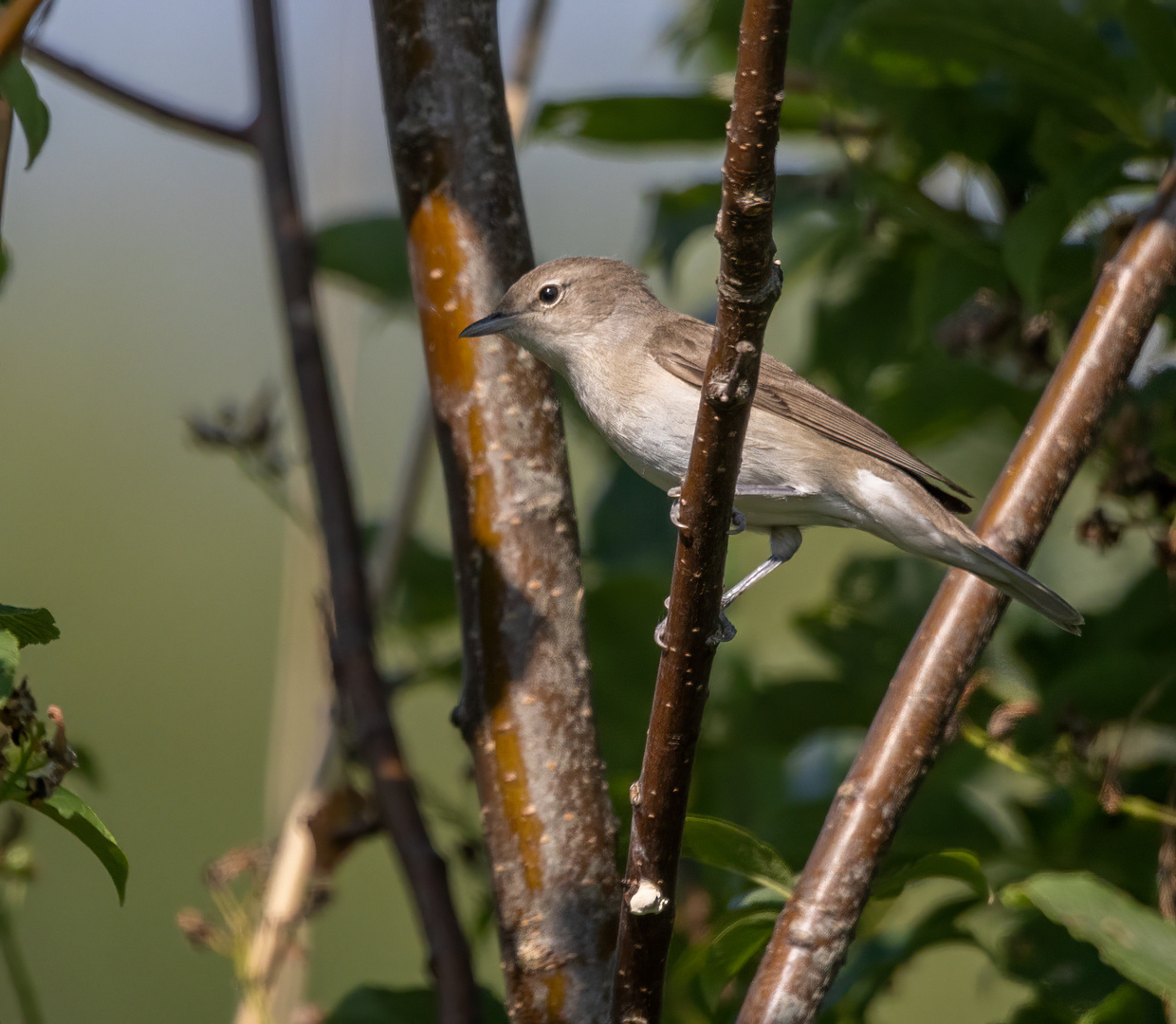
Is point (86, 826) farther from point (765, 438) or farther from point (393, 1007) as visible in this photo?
point (765, 438)

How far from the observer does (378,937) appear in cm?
730

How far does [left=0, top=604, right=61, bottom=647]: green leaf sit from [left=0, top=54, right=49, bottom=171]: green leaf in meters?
0.64

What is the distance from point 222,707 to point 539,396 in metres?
6.80

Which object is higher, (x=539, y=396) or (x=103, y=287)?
(x=539, y=396)

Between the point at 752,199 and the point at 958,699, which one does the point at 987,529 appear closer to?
the point at 958,699

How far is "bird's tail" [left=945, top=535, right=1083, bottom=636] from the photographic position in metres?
2.25

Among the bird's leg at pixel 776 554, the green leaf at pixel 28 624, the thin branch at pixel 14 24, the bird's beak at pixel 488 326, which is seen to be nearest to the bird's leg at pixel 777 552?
the bird's leg at pixel 776 554

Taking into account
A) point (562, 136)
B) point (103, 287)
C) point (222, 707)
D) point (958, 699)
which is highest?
point (562, 136)

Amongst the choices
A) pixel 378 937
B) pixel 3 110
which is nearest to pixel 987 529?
pixel 3 110

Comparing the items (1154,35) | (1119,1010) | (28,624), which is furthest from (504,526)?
(1154,35)

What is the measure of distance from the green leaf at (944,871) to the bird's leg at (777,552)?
2.62 feet

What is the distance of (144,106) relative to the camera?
109 inches

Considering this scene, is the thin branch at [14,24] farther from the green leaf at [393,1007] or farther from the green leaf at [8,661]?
the green leaf at [393,1007]

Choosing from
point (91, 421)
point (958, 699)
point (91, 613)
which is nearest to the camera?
point (958, 699)
